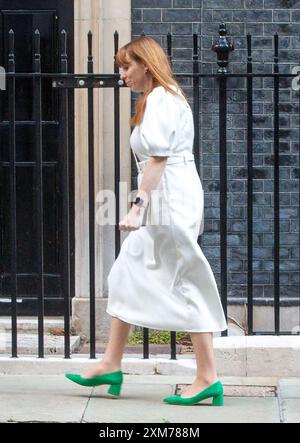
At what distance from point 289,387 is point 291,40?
2.57m

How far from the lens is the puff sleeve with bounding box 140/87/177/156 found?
5797 millimetres

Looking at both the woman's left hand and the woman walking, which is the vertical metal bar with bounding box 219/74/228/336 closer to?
the woman walking

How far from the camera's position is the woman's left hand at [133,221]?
5.79 meters

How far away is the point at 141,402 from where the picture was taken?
6.18 m

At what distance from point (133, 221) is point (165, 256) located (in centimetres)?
37

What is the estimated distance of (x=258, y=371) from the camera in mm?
6809

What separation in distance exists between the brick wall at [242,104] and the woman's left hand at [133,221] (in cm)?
227

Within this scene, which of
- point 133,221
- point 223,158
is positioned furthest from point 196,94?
point 133,221

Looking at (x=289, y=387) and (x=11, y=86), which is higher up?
(x=11, y=86)

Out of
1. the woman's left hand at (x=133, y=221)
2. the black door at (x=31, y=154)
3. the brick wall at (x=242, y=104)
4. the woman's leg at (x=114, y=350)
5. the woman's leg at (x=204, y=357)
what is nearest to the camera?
the woman's left hand at (x=133, y=221)

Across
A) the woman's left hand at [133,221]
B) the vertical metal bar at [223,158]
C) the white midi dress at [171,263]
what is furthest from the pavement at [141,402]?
the woman's left hand at [133,221]

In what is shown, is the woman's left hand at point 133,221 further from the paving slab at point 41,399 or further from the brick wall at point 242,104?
the brick wall at point 242,104
